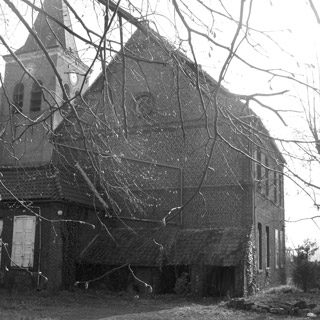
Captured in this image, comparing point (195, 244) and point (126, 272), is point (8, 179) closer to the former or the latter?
point (126, 272)

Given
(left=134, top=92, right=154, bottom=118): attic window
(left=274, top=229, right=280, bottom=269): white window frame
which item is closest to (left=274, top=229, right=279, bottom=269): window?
(left=274, top=229, right=280, bottom=269): white window frame

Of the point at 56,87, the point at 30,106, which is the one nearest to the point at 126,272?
the point at 56,87

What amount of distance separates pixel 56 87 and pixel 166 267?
12141 mm

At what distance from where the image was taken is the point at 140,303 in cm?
1702

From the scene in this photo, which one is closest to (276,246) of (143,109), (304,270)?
(304,270)

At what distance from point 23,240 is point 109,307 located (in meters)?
5.50

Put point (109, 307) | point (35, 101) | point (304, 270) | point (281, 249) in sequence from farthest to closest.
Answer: point (35, 101)
point (281, 249)
point (304, 270)
point (109, 307)

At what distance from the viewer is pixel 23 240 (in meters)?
19.8

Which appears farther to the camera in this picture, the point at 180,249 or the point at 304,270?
the point at 304,270

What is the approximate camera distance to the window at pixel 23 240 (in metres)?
19.6

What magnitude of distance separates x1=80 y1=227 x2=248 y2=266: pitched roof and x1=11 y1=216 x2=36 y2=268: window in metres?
2.08

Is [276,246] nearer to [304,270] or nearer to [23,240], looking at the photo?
[304,270]

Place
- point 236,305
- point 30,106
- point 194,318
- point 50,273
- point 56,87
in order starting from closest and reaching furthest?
point 194,318 → point 236,305 → point 50,273 → point 56,87 → point 30,106

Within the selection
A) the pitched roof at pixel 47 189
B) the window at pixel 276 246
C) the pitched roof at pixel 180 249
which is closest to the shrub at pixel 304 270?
the window at pixel 276 246
